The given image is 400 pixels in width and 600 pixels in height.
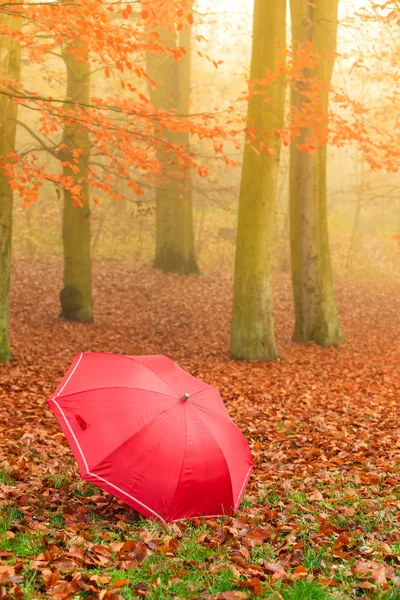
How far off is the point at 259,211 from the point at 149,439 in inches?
278

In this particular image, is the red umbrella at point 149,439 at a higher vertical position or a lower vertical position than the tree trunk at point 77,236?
lower

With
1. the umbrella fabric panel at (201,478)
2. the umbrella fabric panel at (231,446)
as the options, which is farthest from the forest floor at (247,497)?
the umbrella fabric panel at (231,446)

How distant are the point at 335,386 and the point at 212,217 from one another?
60.4ft

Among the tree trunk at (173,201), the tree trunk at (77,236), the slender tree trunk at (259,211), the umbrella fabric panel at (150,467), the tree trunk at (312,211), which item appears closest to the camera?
the umbrella fabric panel at (150,467)

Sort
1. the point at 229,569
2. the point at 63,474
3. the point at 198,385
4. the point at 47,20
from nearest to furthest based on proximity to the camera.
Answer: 1. the point at 229,569
2. the point at 198,385
3. the point at 63,474
4. the point at 47,20

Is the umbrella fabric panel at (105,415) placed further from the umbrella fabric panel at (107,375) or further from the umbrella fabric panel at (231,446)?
the umbrella fabric panel at (231,446)

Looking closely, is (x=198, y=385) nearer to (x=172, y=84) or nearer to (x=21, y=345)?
(x=21, y=345)

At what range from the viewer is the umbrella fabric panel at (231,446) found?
443cm

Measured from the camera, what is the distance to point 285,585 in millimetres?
3291

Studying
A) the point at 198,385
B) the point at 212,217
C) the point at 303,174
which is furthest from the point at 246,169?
the point at 212,217

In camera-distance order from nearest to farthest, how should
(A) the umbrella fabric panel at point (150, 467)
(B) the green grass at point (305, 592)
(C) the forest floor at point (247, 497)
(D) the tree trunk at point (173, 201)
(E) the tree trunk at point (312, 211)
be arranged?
(B) the green grass at point (305, 592), (C) the forest floor at point (247, 497), (A) the umbrella fabric panel at point (150, 467), (E) the tree trunk at point (312, 211), (D) the tree trunk at point (173, 201)

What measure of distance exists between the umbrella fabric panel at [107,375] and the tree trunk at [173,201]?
13.6m

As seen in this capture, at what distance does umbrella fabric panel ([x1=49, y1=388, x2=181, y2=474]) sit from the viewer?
4.18 m

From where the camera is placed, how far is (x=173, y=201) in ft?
59.3
